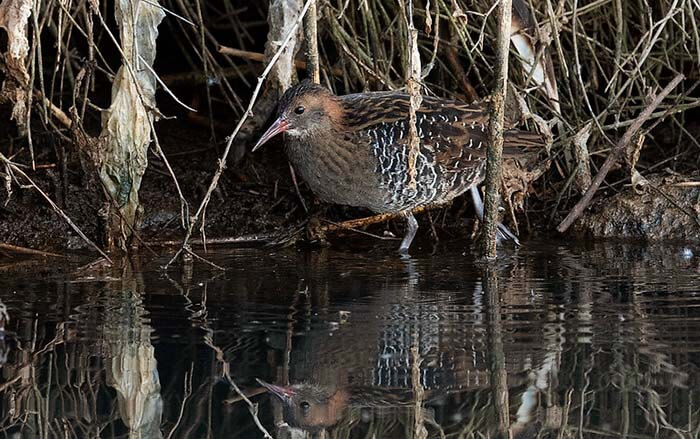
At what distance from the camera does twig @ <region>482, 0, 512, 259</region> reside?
178 inches

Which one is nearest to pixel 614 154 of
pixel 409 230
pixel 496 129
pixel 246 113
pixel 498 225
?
pixel 498 225

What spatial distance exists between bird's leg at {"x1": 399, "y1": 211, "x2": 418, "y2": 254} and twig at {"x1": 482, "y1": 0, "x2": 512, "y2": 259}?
0.71 metres

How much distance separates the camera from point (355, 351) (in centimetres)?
372

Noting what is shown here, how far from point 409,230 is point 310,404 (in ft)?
8.38

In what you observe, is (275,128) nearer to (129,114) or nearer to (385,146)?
(385,146)

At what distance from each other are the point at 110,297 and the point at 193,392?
1.21 m

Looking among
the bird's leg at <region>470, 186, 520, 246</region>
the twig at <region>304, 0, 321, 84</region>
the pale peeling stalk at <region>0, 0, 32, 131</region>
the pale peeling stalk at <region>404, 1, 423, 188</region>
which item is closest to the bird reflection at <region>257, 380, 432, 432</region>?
the pale peeling stalk at <region>404, 1, 423, 188</region>

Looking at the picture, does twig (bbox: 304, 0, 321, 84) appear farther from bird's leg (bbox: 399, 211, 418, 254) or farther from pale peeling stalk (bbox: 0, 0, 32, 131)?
pale peeling stalk (bbox: 0, 0, 32, 131)

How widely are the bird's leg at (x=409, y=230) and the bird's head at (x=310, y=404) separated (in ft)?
7.54

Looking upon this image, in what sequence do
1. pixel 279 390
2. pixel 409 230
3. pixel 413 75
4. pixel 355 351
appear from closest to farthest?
pixel 279 390 < pixel 355 351 < pixel 413 75 < pixel 409 230

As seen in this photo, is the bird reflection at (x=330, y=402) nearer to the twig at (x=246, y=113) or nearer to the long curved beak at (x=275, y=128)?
the twig at (x=246, y=113)

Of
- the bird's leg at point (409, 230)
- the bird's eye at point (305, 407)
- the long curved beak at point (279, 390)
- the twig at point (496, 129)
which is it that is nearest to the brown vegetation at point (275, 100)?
the bird's leg at point (409, 230)

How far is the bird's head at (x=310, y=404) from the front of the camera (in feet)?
10.4

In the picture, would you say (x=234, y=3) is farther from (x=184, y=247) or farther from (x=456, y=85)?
(x=184, y=247)
